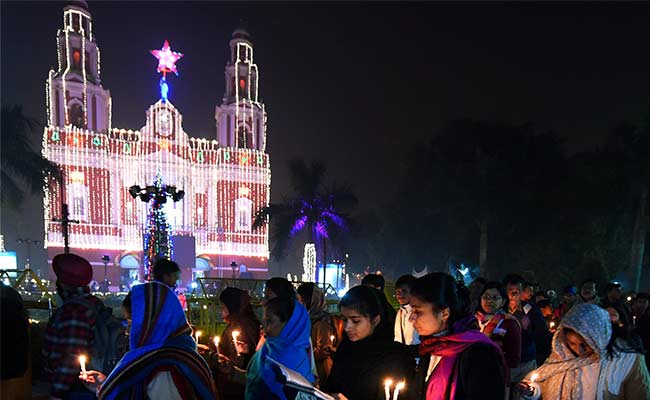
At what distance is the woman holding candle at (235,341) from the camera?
3.89 meters

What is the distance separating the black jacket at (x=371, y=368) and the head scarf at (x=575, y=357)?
36.2 inches

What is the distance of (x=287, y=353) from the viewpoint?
8.57 ft

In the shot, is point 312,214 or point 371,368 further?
point 312,214

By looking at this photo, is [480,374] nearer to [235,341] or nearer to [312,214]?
[235,341]

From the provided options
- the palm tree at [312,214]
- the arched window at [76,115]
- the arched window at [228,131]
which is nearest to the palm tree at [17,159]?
the palm tree at [312,214]

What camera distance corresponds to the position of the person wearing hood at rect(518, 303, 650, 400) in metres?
2.42

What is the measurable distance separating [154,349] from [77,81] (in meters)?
35.6

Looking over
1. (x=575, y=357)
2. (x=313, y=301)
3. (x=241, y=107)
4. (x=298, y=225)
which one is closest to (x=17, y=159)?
(x=298, y=225)

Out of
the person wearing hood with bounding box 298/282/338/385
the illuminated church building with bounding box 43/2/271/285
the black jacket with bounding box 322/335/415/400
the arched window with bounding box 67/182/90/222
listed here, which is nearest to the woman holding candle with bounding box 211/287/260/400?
the person wearing hood with bounding box 298/282/338/385

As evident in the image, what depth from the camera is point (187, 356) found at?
227cm

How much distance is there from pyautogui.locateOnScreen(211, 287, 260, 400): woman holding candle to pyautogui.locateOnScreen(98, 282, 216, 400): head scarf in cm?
Answer: 152

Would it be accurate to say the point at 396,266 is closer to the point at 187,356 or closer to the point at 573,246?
the point at 573,246

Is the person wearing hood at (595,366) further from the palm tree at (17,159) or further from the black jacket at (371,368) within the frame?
the palm tree at (17,159)

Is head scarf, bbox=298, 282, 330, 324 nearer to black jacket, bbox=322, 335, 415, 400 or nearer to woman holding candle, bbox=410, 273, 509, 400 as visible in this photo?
black jacket, bbox=322, 335, 415, 400
